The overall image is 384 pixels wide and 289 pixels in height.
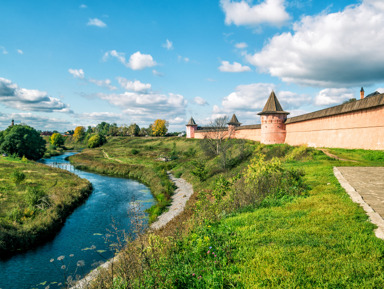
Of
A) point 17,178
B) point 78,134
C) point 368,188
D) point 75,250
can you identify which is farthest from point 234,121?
point 78,134

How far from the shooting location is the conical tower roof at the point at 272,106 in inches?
1084

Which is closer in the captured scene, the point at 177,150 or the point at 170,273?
the point at 170,273

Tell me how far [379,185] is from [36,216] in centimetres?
1707

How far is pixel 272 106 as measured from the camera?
27.8 metres

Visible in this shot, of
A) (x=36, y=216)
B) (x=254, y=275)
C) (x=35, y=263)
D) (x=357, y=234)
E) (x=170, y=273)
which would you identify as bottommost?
(x=35, y=263)

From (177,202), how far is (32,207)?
9.71 metres

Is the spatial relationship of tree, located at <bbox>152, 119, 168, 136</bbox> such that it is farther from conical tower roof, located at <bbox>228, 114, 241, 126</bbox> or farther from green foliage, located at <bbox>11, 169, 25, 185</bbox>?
green foliage, located at <bbox>11, 169, 25, 185</bbox>

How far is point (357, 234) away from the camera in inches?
170

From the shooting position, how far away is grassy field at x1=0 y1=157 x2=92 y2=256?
11459 mm

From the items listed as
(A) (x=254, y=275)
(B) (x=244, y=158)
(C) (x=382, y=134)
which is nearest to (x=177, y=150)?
(B) (x=244, y=158)

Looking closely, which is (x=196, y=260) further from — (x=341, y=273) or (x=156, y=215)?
(x=156, y=215)

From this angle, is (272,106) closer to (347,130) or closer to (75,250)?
(347,130)

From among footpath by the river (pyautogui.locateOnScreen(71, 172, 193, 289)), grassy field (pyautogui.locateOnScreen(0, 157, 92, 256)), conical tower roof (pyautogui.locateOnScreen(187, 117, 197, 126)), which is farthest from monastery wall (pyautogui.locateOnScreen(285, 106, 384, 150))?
conical tower roof (pyautogui.locateOnScreen(187, 117, 197, 126))

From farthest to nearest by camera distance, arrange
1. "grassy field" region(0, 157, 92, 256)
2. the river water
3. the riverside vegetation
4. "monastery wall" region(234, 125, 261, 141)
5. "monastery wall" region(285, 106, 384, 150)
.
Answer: "monastery wall" region(234, 125, 261, 141) → "monastery wall" region(285, 106, 384, 150) → "grassy field" region(0, 157, 92, 256) → the river water → the riverside vegetation
